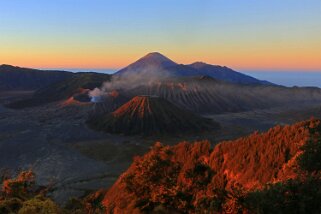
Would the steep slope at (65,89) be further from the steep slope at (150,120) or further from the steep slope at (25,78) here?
the steep slope at (25,78)

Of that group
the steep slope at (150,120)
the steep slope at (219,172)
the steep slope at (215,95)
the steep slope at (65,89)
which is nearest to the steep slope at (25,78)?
the steep slope at (65,89)

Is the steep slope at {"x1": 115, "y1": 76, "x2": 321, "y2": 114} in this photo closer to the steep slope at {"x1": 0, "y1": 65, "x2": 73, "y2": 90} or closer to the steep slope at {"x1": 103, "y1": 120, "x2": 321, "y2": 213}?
the steep slope at {"x1": 0, "y1": 65, "x2": 73, "y2": 90}

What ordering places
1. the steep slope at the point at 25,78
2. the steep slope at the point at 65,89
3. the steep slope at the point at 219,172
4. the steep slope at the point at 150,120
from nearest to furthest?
the steep slope at the point at 219,172
the steep slope at the point at 150,120
the steep slope at the point at 65,89
the steep slope at the point at 25,78

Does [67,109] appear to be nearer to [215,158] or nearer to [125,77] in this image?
[125,77]

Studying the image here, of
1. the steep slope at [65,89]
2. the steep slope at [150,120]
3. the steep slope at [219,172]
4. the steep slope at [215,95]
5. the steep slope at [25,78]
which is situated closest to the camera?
the steep slope at [219,172]

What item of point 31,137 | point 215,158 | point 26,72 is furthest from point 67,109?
point 26,72

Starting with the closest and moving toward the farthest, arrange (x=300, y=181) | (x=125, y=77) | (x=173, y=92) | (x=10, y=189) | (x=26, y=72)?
(x=300, y=181), (x=10, y=189), (x=173, y=92), (x=125, y=77), (x=26, y=72)
